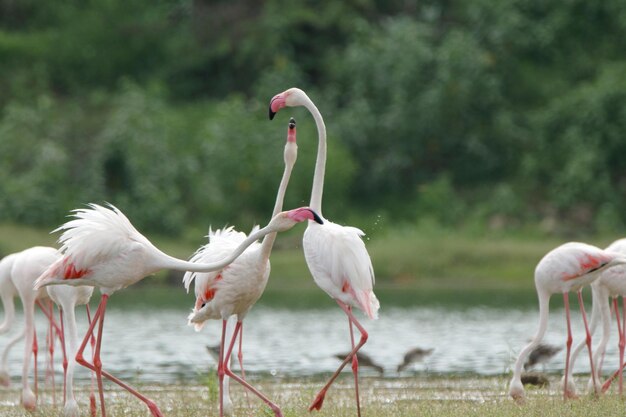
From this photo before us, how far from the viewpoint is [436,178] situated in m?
32.0

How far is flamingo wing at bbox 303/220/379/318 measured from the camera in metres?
8.35

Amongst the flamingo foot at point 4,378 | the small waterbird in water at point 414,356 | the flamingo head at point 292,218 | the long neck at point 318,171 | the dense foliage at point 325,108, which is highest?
the dense foliage at point 325,108

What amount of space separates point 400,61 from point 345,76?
8.06 feet

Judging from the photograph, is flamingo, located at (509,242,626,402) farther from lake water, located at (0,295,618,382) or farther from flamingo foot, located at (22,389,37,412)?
flamingo foot, located at (22,389,37,412)

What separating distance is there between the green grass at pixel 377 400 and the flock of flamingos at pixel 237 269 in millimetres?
344

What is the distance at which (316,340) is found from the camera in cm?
1709

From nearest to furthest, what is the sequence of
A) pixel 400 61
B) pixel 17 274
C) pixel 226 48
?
pixel 17 274, pixel 400 61, pixel 226 48

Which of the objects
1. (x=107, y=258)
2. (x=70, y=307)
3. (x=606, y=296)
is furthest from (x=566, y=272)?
(x=70, y=307)

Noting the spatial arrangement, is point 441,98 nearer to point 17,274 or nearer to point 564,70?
point 564,70

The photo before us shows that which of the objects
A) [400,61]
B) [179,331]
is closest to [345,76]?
[400,61]

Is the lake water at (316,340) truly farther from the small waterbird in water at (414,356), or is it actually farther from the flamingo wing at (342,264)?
the flamingo wing at (342,264)

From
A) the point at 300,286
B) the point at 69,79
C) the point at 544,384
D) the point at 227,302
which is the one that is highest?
the point at 69,79

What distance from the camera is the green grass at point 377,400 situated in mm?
8234

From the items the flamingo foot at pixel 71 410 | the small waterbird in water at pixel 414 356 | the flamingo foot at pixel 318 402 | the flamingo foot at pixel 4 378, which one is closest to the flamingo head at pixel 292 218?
the flamingo foot at pixel 318 402
